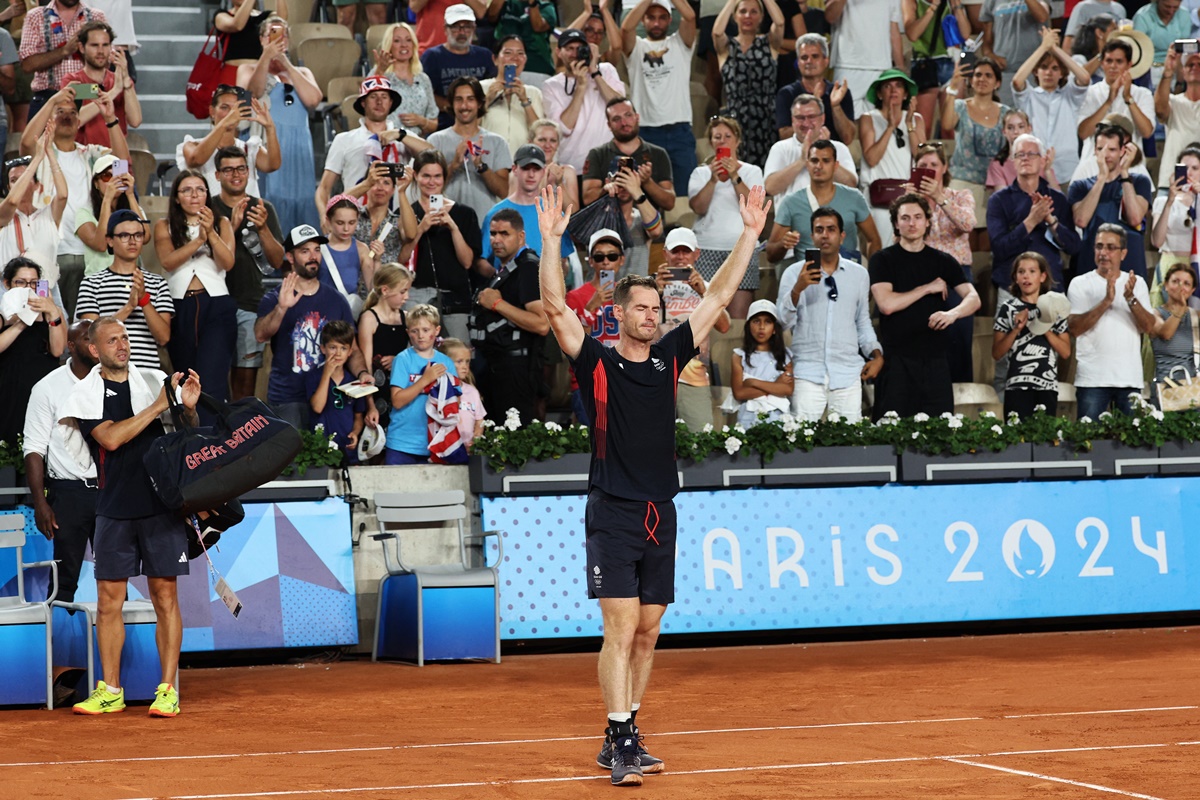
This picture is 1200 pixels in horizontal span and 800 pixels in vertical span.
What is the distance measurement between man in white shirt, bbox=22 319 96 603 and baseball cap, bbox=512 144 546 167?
15.4 feet

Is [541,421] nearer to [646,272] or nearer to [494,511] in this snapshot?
[494,511]

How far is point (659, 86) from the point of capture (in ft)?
54.9

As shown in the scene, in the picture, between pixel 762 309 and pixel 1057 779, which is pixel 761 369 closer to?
pixel 762 309

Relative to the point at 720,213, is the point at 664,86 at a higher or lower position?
higher

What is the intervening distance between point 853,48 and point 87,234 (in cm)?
862

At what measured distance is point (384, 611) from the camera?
12945 millimetres

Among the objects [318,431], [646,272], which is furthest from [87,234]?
[646,272]

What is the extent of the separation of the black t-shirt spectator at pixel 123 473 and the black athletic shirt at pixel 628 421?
134 inches

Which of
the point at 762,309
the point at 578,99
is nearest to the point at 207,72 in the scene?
the point at 578,99

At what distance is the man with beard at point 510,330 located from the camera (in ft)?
44.5

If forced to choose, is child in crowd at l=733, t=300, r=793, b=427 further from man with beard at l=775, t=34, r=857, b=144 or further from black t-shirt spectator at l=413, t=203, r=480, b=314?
man with beard at l=775, t=34, r=857, b=144

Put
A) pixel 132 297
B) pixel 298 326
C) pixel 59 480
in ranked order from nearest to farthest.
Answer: pixel 59 480, pixel 132 297, pixel 298 326

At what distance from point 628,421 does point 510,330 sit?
222 inches

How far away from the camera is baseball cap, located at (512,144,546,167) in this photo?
47.3 ft
